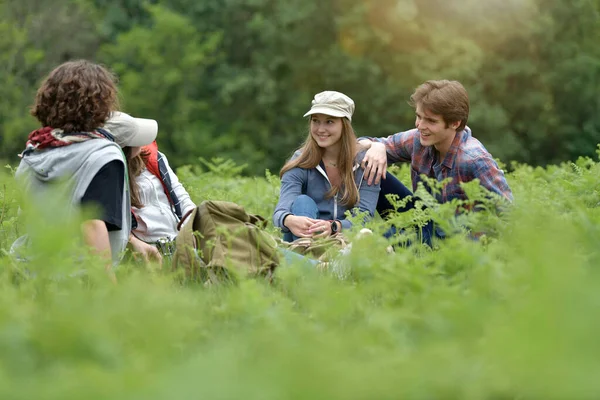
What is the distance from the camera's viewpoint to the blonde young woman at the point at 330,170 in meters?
6.34

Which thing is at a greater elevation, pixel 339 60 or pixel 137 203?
pixel 339 60

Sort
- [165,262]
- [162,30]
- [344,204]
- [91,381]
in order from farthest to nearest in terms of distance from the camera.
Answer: [162,30], [344,204], [165,262], [91,381]

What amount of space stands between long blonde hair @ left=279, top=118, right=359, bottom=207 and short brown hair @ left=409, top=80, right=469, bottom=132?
0.61m

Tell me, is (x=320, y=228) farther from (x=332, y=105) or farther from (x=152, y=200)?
(x=152, y=200)

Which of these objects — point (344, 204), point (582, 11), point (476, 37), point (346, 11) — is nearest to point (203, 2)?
point (346, 11)

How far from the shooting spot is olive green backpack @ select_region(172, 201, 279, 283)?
489 cm

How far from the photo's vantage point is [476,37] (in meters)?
34.5

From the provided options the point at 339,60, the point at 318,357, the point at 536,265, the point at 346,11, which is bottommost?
the point at 318,357

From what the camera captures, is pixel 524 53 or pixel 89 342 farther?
pixel 524 53

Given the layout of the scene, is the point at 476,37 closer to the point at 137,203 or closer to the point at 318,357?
the point at 137,203

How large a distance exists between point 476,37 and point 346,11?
567cm

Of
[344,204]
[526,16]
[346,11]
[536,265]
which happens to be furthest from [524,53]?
[536,265]

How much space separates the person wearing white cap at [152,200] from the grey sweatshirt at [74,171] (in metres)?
0.45

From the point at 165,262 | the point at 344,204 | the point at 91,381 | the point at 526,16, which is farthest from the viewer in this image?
the point at 526,16
